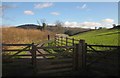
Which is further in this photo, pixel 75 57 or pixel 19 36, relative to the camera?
pixel 19 36

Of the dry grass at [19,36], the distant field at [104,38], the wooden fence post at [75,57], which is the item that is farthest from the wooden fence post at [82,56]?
the distant field at [104,38]

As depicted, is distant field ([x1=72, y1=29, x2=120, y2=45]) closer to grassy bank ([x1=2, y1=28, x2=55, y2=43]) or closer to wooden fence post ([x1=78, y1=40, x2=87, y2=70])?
grassy bank ([x1=2, y1=28, x2=55, y2=43])

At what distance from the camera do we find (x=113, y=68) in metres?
10.5

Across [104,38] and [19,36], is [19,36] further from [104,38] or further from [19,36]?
[104,38]

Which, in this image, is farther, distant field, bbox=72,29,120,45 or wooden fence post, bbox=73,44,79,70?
distant field, bbox=72,29,120,45

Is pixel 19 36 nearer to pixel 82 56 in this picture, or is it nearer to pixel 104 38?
pixel 82 56

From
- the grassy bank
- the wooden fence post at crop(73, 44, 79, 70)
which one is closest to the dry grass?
the grassy bank

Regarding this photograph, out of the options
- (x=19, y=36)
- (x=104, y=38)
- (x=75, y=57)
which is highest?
(x=19, y=36)

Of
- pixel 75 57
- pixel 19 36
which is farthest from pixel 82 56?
pixel 19 36

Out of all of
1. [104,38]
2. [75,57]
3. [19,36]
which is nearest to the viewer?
[75,57]

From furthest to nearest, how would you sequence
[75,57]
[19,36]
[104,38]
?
[104,38]
[19,36]
[75,57]

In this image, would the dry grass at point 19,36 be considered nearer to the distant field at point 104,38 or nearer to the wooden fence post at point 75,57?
the distant field at point 104,38

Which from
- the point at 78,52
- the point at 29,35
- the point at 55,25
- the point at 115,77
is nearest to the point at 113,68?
the point at 115,77

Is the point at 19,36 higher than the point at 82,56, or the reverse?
the point at 19,36
